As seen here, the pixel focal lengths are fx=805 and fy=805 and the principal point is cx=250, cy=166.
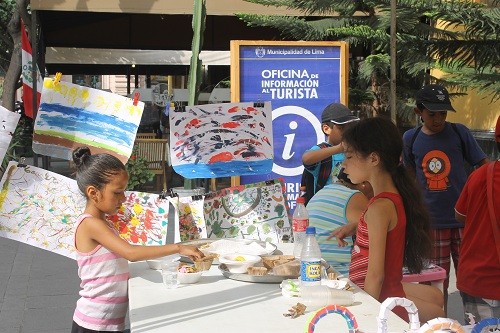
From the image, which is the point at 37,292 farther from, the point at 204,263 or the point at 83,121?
the point at 204,263

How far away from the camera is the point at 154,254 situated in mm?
3531

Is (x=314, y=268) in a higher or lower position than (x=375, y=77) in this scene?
lower

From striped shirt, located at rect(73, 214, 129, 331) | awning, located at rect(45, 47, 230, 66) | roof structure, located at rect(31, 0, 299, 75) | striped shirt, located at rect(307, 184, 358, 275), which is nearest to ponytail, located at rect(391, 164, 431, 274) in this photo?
striped shirt, located at rect(307, 184, 358, 275)

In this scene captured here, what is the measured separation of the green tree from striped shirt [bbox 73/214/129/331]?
322 cm

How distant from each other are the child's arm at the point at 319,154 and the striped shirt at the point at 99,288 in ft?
6.09

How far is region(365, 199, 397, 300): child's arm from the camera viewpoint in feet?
10.8

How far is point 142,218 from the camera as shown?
459cm

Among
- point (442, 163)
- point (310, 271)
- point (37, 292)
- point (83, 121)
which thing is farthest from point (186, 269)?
point (37, 292)

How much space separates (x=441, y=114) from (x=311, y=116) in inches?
66.9

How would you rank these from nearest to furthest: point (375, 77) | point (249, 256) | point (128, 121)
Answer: point (249, 256) < point (128, 121) < point (375, 77)

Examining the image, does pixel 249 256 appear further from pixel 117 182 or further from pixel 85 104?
pixel 85 104

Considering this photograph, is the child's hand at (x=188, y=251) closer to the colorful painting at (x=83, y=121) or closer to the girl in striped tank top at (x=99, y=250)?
the girl in striped tank top at (x=99, y=250)

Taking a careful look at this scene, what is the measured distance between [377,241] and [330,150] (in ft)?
A: 6.11

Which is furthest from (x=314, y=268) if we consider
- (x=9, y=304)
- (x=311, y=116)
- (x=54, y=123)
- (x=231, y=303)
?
(x=9, y=304)
